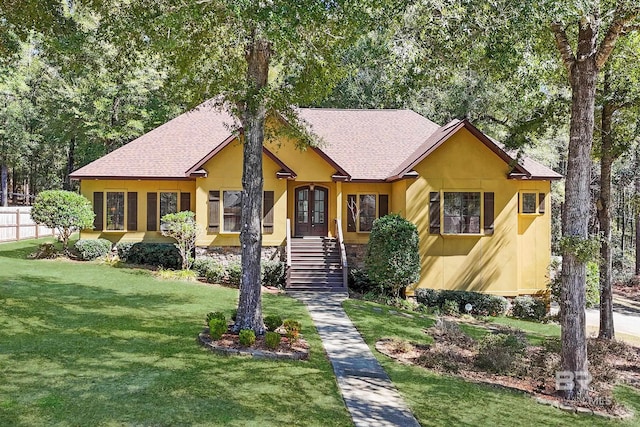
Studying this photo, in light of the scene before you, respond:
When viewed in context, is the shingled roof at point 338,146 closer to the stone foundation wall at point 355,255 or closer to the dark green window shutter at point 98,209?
the dark green window shutter at point 98,209

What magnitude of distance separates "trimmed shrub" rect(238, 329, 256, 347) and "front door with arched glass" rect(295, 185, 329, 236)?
10317mm

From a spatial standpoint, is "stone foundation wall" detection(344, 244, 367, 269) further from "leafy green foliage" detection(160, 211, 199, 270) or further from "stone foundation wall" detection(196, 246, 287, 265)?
"leafy green foliage" detection(160, 211, 199, 270)

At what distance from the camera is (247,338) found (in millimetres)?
8125

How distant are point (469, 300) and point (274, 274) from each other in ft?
21.9

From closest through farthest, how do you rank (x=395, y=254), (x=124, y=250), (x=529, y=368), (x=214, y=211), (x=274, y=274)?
(x=529, y=368) → (x=395, y=254) → (x=274, y=274) → (x=214, y=211) → (x=124, y=250)

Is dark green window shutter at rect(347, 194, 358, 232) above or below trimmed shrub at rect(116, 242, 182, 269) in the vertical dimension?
above

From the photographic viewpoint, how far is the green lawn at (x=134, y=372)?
17.9 ft

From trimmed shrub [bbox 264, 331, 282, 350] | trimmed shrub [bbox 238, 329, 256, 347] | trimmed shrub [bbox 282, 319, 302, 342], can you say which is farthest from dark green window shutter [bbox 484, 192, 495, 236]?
trimmed shrub [bbox 238, 329, 256, 347]

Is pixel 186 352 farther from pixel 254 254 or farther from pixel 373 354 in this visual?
pixel 373 354

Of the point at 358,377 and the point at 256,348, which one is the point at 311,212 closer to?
the point at 256,348

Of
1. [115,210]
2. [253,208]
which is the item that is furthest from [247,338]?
[115,210]

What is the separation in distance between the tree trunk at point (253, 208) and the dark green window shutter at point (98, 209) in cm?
1147

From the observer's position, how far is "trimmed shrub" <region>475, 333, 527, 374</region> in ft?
27.9

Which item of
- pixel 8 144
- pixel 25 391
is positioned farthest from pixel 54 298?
pixel 8 144
